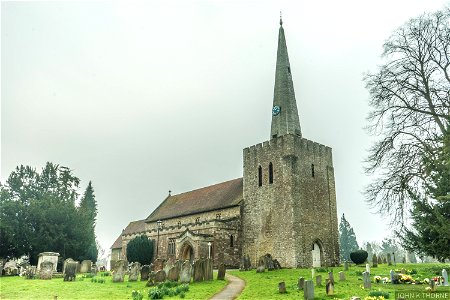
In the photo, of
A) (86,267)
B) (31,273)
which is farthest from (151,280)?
(86,267)

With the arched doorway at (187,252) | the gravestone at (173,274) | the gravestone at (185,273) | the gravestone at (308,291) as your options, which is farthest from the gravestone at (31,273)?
the gravestone at (308,291)

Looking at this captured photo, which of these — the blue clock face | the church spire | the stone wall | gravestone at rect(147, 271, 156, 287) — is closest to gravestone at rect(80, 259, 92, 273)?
the stone wall

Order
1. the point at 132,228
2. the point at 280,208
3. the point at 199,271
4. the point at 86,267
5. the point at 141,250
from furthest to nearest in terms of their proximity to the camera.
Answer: the point at 132,228 → the point at 141,250 → the point at 280,208 → the point at 86,267 → the point at 199,271

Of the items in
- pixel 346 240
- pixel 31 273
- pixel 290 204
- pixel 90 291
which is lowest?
pixel 90 291

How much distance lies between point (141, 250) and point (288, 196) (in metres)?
17.2

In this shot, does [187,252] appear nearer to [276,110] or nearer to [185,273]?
[185,273]

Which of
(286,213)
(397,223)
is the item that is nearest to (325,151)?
(286,213)

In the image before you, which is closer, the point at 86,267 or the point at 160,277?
the point at 160,277

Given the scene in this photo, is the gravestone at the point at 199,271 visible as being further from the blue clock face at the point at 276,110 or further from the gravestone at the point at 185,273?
the blue clock face at the point at 276,110

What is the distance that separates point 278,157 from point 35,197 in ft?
83.2

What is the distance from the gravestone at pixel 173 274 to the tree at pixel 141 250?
2028 cm

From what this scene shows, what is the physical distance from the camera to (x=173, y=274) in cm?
1989

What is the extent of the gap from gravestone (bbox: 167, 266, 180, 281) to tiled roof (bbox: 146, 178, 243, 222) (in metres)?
15.8

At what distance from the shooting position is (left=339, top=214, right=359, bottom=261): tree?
273 ft
